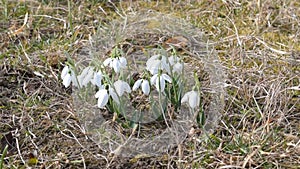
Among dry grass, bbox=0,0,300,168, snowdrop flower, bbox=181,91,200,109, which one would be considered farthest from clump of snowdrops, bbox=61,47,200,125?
dry grass, bbox=0,0,300,168

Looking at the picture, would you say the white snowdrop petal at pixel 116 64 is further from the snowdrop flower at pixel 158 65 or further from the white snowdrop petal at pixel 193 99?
the white snowdrop petal at pixel 193 99

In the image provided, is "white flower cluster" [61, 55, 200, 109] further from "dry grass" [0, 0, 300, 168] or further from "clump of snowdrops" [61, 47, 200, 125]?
"dry grass" [0, 0, 300, 168]

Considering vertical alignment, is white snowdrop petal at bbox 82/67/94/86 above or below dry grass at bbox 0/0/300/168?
above

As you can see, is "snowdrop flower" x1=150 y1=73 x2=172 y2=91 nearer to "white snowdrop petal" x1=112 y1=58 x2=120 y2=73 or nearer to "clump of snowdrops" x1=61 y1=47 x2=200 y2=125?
"clump of snowdrops" x1=61 y1=47 x2=200 y2=125

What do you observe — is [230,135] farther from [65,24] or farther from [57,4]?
[57,4]

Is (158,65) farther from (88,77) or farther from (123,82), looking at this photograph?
(88,77)

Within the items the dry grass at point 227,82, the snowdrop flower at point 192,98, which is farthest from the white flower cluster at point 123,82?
the dry grass at point 227,82

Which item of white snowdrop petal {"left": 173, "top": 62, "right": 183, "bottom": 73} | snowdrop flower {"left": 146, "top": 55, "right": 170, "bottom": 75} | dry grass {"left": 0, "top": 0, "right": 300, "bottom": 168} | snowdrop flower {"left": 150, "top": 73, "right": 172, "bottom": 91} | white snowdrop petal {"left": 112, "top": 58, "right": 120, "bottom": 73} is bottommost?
dry grass {"left": 0, "top": 0, "right": 300, "bottom": 168}
